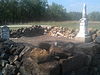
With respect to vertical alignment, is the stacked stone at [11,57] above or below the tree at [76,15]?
below

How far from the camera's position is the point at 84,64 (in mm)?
12492

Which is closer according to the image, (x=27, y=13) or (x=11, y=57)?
(x=11, y=57)

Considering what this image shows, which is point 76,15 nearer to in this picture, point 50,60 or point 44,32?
point 44,32

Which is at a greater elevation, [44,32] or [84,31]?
[84,31]

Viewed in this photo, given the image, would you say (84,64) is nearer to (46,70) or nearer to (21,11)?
(46,70)

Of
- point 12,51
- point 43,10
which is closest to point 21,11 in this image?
point 43,10

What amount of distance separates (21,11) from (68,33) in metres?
24.2

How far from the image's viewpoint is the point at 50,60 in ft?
37.3

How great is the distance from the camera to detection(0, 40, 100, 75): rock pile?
1128cm

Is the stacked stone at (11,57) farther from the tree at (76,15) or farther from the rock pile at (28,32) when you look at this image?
the tree at (76,15)

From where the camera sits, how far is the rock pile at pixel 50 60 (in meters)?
11.3

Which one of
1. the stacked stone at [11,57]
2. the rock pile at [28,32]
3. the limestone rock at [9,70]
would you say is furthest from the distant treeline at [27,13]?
the limestone rock at [9,70]

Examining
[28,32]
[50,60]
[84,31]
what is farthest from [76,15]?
[50,60]

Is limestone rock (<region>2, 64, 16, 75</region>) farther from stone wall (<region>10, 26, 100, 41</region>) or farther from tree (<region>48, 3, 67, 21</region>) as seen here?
tree (<region>48, 3, 67, 21</region>)
